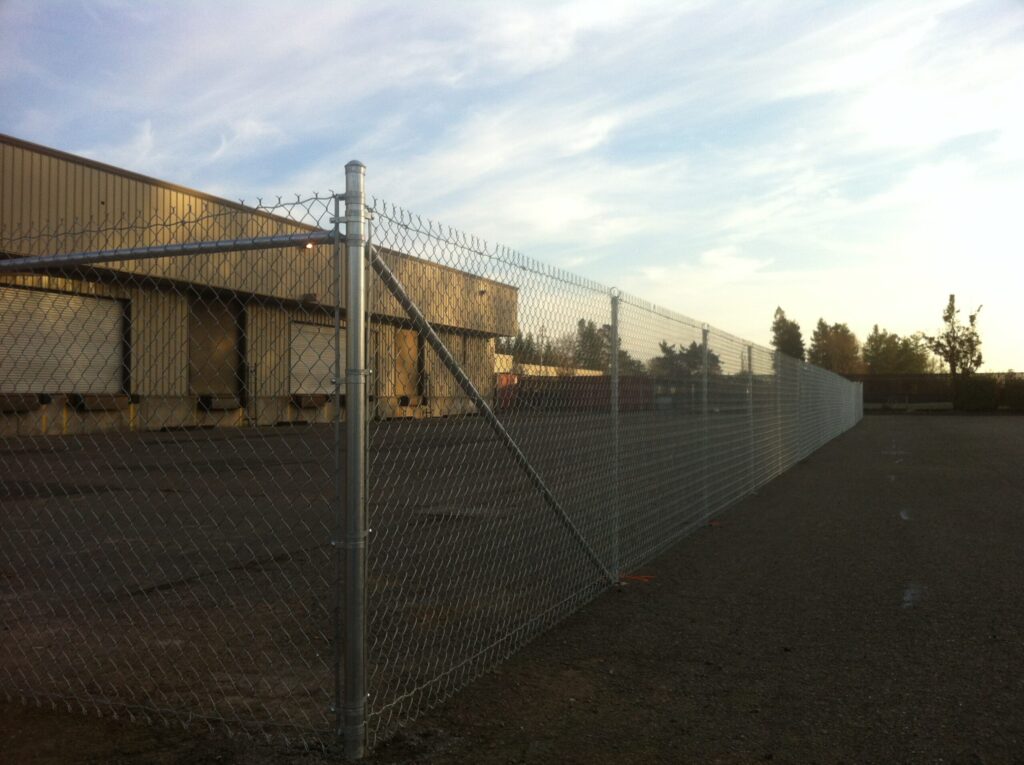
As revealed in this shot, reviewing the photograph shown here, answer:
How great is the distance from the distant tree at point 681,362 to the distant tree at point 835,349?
290 feet

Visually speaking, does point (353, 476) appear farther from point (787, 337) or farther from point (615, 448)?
point (787, 337)

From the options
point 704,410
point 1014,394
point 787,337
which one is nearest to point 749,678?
point 704,410

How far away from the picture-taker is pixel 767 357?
39.0ft

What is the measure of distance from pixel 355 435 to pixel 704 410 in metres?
5.75

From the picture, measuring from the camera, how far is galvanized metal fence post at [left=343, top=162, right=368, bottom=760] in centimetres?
281

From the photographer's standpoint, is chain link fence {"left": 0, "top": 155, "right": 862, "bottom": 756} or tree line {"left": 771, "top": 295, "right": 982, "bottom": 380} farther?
tree line {"left": 771, "top": 295, "right": 982, "bottom": 380}

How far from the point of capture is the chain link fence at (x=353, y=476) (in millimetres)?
3141

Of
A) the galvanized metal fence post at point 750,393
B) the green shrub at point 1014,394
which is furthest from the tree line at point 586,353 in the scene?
the green shrub at point 1014,394

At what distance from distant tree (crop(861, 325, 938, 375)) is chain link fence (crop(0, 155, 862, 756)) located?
9221 cm

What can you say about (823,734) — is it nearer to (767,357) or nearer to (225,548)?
(225,548)

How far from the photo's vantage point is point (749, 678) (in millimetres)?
3928

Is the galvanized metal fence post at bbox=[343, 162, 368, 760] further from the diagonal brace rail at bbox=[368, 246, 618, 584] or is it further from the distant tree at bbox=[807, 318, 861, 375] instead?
the distant tree at bbox=[807, 318, 861, 375]

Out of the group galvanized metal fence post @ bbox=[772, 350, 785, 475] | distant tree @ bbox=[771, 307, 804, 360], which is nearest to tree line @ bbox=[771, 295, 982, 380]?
distant tree @ bbox=[771, 307, 804, 360]

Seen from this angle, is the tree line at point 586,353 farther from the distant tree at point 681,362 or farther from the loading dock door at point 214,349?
the loading dock door at point 214,349
